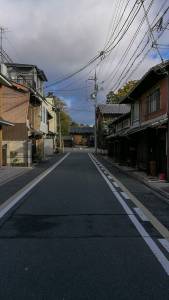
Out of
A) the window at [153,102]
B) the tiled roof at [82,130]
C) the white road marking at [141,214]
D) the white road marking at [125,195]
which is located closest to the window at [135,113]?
the window at [153,102]

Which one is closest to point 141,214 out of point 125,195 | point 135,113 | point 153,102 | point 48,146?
point 125,195

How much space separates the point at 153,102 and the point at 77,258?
23.1 meters

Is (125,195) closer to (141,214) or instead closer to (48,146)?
(141,214)

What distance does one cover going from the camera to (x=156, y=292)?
5805mm

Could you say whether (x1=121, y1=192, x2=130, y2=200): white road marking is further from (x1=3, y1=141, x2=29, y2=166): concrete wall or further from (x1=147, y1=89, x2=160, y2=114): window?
(x1=3, y1=141, x2=29, y2=166): concrete wall

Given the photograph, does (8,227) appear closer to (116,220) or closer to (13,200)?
(116,220)

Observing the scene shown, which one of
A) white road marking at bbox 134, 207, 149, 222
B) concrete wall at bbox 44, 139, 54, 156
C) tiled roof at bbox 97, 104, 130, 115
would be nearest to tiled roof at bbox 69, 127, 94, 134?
tiled roof at bbox 97, 104, 130, 115

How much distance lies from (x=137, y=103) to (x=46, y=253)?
30101 millimetres

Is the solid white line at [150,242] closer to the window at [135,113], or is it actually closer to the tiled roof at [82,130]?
the window at [135,113]

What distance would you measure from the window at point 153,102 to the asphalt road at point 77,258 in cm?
1594

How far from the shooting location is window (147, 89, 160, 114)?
27806 mm

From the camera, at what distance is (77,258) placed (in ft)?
24.4

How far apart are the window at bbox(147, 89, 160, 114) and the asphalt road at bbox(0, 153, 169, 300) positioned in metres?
15.9

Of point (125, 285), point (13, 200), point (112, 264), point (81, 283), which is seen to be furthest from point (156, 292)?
point (13, 200)
